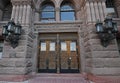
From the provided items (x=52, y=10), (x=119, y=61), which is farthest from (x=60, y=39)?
(x=119, y=61)

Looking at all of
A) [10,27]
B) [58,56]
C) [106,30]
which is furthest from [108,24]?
[10,27]

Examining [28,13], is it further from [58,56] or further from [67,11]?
[58,56]

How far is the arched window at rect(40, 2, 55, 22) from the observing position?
714cm

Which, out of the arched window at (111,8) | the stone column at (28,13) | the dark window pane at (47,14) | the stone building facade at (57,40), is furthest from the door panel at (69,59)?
the arched window at (111,8)

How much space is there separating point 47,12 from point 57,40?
85.8 inches

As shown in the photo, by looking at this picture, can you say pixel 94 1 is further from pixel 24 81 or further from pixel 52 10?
pixel 24 81

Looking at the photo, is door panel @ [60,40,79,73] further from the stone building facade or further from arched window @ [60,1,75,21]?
arched window @ [60,1,75,21]

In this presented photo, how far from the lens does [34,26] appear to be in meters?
A: 6.54

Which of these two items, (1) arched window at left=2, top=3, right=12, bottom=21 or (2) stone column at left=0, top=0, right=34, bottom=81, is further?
(1) arched window at left=2, top=3, right=12, bottom=21

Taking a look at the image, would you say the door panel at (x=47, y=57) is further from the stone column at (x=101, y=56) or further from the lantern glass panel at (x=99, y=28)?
the lantern glass panel at (x=99, y=28)

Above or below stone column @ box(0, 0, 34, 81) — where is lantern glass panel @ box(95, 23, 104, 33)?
above

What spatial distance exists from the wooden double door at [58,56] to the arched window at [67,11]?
164 cm

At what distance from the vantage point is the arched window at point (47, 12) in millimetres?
7141

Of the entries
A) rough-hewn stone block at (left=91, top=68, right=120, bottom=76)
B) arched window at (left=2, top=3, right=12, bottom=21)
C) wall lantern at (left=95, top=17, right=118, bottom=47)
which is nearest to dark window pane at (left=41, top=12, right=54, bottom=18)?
arched window at (left=2, top=3, right=12, bottom=21)
